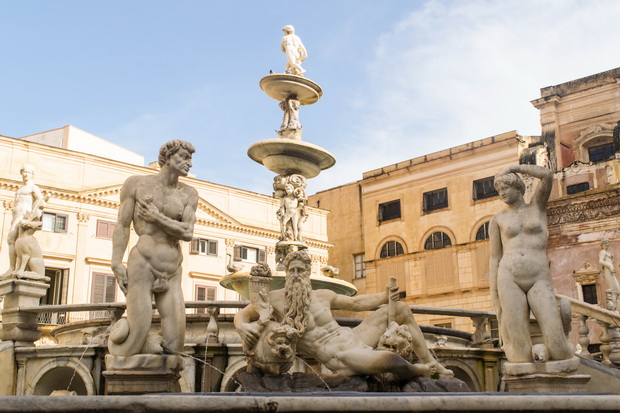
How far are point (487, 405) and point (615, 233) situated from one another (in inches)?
1194

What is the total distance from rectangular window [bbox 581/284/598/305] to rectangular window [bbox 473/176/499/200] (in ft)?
28.1

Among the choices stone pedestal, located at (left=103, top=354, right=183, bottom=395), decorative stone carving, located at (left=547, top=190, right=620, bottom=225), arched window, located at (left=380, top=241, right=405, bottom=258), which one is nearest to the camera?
stone pedestal, located at (left=103, top=354, right=183, bottom=395)

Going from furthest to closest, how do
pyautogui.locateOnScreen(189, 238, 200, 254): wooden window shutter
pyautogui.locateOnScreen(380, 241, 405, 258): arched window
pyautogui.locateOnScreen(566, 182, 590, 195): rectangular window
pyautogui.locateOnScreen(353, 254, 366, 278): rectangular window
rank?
pyautogui.locateOnScreen(353, 254, 366, 278): rectangular window, pyautogui.locateOnScreen(380, 241, 405, 258): arched window, pyautogui.locateOnScreen(189, 238, 200, 254): wooden window shutter, pyautogui.locateOnScreen(566, 182, 590, 195): rectangular window

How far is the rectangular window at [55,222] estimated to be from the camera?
3338 centimetres

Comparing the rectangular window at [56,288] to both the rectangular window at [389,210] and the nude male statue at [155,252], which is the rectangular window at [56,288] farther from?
the nude male statue at [155,252]

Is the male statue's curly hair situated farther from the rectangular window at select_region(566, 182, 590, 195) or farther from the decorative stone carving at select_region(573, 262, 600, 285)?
the rectangular window at select_region(566, 182, 590, 195)

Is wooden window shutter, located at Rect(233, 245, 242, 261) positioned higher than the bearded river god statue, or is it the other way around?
wooden window shutter, located at Rect(233, 245, 242, 261)

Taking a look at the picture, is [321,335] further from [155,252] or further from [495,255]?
[495,255]

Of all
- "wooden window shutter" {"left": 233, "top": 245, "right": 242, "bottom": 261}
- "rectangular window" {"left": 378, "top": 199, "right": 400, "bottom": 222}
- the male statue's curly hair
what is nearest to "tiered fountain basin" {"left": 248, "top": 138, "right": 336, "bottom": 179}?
the male statue's curly hair

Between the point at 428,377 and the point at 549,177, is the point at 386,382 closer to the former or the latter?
the point at 428,377

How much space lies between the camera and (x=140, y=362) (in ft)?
20.1

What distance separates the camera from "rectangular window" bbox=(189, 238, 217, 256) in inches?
1496

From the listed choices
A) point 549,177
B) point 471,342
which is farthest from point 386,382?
point 471,342

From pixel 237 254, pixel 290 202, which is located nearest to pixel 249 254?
pixel 237 254
